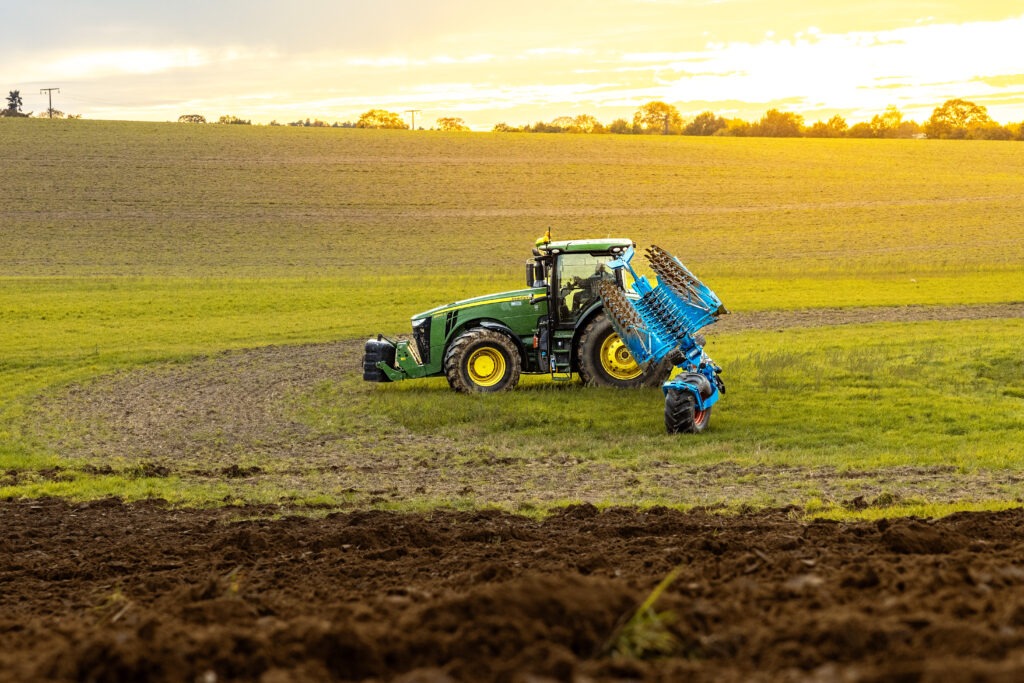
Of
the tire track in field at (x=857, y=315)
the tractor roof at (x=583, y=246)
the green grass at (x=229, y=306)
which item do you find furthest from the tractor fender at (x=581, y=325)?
the green grass at (x=229, y=306)

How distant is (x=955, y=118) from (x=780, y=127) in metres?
18.3

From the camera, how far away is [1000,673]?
3.37 m

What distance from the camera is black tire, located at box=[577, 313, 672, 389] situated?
634 inches

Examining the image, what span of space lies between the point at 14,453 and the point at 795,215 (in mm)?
54038

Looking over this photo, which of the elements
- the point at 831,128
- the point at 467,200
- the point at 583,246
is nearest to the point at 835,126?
the point at 831,128

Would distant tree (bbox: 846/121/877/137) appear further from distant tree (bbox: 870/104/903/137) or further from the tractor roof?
the tractor roof

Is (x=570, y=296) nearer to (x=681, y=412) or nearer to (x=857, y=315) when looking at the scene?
(x=681, y=412)

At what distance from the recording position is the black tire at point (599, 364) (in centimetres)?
1609

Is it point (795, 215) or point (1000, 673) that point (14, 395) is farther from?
point (795, 215)

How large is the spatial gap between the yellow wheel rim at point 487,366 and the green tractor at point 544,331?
0.02m

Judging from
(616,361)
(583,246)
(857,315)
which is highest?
(583,246)

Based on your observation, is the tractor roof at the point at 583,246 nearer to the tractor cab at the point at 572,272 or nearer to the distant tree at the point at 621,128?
the tractor cab at the point at 572,272

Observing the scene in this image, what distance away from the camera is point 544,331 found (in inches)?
656

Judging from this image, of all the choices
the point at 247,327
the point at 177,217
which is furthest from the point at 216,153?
the point at 247,327
